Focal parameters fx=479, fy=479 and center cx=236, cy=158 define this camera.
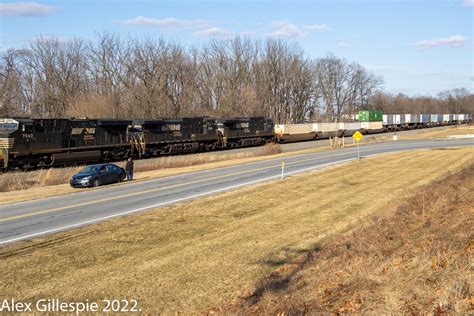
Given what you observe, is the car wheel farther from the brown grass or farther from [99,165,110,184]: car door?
the brown grass

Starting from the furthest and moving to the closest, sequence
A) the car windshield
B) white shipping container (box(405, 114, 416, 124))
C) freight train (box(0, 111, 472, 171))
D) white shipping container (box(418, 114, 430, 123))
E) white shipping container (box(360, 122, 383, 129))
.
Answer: white shipping container (box(418, 114, 430, 123))
white shipping container (box(405, 114, 416, 124))
white shipping container (box(360, 122, 383, 129))
freight train (box(0, 111, 472, 171))
the car windshield

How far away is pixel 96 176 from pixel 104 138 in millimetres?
13096

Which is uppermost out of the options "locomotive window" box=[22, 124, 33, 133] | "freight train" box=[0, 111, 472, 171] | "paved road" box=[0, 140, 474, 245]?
"locomotive window" box=[22, 124, 33, 133]

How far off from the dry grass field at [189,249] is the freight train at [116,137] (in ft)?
61.9

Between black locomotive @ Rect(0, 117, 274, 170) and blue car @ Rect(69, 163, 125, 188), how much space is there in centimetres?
776

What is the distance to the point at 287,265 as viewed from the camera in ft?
35.8

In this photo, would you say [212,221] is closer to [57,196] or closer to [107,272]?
[107,272]

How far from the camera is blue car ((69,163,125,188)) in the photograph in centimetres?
2762

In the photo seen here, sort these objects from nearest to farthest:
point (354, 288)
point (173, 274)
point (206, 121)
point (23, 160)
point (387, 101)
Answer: point (354, 288) < point (173, 274) < point (23, 160) < point (206, 121) < point (387, 101)

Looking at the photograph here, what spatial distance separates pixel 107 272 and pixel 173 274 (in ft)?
4.82

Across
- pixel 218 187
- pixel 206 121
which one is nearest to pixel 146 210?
pixel 218 187

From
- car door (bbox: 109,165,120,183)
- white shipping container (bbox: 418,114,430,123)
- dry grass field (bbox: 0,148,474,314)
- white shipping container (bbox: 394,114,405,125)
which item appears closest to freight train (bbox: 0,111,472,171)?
car door (bbox: 109,165,120,183)

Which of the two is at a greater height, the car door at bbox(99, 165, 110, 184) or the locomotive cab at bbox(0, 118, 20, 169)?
the locomotive cab at bbox(0, 118, 20, 169)

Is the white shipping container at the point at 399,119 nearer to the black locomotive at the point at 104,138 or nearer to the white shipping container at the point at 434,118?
the white shipping container at the point at 434,118
